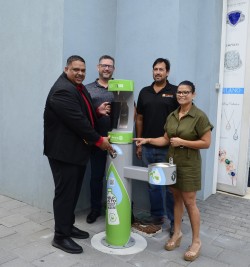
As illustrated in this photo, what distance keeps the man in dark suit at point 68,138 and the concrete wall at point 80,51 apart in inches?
33.7

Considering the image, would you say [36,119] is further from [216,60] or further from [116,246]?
[216,60]

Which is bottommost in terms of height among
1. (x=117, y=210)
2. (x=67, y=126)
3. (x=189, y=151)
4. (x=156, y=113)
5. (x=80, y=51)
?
(x=117, y=210)

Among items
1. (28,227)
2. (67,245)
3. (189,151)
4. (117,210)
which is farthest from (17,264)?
(189,151)

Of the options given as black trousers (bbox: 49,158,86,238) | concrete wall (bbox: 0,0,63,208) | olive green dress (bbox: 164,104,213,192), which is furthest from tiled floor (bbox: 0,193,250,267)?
olive green dress (bbox: 164,104,213,192)

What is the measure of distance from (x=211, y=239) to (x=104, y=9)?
308cm

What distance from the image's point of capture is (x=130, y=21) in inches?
168

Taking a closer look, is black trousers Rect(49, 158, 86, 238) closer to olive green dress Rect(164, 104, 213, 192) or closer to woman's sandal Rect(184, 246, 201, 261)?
olive green dress Rect(164, 104, 213, 192)

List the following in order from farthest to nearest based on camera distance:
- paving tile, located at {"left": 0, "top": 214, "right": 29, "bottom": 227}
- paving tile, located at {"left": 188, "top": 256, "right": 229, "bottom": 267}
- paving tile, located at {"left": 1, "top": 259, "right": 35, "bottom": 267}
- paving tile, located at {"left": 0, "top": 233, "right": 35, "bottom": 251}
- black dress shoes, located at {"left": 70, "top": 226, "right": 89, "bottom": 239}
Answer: paving tile, located at {"left": 0, "top": 214, "right": 29, "bottom": 227} < black dress shoes, located at {"left": 70, "top": 226, "right": 89, "bottom": 239} < paving tile, located at {"left": 0, "top": 233, "right": 35, "bottom": 251} < paving tile, located at {"left": 188, "top": 256, "right": 229, "bottom": 267} < paving tile, located at {"left": 1, "top": 259, "right": 35, "bottom": 267}

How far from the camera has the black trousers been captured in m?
3.08

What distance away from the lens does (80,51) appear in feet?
13.1

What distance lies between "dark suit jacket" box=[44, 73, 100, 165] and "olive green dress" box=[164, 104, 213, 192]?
2.48 ft

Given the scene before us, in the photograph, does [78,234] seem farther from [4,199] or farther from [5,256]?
[4,199]

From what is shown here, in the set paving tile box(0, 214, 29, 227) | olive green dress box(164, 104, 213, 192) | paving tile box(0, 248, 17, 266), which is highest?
olive green dress box(164, 104, 213, 192)

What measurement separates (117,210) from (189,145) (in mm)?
949
